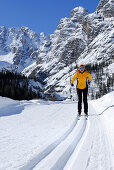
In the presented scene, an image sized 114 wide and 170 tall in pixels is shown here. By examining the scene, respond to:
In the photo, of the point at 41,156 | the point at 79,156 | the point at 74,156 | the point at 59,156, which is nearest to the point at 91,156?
the point at 79,156

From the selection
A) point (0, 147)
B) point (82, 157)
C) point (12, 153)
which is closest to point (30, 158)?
point (12, 153)

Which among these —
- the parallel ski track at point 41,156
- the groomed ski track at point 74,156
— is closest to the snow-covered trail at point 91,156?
the groomed ski track at point 74,156

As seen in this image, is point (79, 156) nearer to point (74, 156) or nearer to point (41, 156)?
point (74, 156)

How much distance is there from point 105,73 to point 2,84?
131537mm

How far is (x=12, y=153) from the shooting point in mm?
2684

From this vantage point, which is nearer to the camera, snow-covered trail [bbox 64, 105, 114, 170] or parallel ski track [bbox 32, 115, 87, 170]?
parallel ski track [bbox 32, 115, 87, 170]

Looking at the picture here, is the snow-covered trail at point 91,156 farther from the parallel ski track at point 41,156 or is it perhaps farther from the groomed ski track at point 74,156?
the parallel ski track at point 41,156

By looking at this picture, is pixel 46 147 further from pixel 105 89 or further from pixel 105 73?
pixel 105 73

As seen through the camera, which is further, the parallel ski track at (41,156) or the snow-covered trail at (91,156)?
the snow-covered trail at (91,156)

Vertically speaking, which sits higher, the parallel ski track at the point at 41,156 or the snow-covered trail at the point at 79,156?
the parallel ski track at the point at 41,156

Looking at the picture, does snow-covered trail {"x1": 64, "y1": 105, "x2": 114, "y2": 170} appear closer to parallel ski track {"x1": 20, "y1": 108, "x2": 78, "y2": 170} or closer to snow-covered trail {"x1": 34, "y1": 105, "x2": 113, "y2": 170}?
snow-covered trail {"x1": 34, "y1": 105, "x2": 113, "y2": 170}

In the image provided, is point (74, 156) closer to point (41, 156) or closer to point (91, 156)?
point (91, 156)

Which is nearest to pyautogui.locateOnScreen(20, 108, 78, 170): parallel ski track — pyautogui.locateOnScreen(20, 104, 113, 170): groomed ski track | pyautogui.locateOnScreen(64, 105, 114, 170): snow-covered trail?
pyautogui.locateOnScreen(20, 104, 113, 170): groomed ski track

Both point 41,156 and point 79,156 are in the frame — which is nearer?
point 41,156
